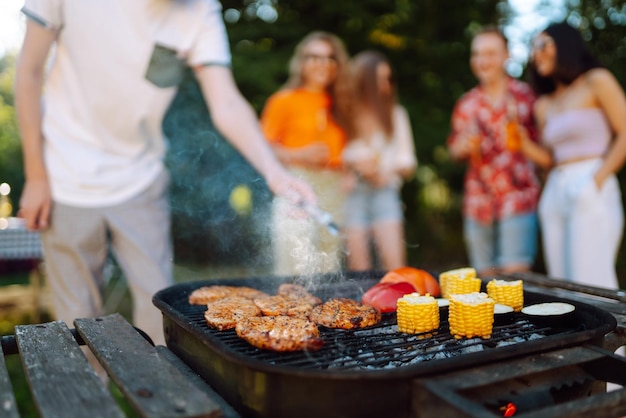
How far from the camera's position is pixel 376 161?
5309 millimetres

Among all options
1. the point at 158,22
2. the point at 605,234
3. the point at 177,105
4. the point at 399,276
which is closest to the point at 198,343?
the point at 399,276

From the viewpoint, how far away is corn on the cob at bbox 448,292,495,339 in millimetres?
1932

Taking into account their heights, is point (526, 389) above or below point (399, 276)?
below

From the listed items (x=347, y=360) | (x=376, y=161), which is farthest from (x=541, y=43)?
(x=347, y=360)

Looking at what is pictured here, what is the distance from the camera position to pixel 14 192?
7840 millimetres

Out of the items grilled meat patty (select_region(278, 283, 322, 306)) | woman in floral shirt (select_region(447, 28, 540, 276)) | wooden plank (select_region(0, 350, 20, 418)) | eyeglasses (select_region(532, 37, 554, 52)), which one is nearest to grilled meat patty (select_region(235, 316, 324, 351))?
grilled meat patty (select_region(278, 283, 322, 306))

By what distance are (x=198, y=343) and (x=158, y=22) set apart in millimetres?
1834

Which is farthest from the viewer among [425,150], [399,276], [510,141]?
[425,150]

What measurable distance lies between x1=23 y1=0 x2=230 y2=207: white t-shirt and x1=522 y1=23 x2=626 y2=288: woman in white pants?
9.33ft

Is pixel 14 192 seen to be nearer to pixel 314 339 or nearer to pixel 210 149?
pixel 210 149

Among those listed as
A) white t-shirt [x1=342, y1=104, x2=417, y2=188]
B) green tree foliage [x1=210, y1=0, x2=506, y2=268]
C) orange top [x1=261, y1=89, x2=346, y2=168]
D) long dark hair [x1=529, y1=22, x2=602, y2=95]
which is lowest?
white t-shirt [x1=342, y1=104, x2=417, y2=188]

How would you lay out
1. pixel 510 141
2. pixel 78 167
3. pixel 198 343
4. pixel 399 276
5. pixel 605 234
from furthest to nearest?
pixel 510 141, pixel 605 234, pixel 78 167, pixel 399 276, pixel 198 343

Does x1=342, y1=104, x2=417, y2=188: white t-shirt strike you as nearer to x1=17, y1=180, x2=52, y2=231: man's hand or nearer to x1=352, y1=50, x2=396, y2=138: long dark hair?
x1=352, y1=50, x2=396, y2=138: long dark hair

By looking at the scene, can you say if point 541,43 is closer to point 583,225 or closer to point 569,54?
point 569,54
